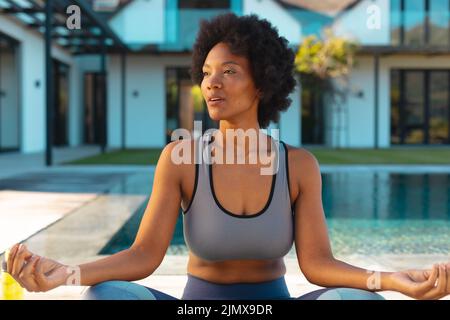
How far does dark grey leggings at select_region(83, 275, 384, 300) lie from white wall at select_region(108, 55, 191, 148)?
2018 centimetres

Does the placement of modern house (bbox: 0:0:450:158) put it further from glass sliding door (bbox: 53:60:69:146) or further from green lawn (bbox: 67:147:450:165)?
green lawn (bbox: 67:147:450:165)

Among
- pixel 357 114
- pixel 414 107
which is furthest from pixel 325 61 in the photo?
pixel 414 107

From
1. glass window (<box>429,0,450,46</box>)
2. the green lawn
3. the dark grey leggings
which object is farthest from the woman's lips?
glass window (<box>429,0,450,46</box>)

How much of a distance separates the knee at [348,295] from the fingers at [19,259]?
68cm

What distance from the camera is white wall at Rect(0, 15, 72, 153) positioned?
16656mm

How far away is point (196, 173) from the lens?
1.55m

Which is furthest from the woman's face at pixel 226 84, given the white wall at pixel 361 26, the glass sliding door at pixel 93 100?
the glass sliding door at pixel 93 100

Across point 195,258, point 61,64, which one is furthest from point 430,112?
point 195,258

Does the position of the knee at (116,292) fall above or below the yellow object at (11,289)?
above

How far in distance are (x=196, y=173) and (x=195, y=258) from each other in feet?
0.80

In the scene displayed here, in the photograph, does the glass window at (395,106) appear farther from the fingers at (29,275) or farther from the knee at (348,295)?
the fingers at (29,275)

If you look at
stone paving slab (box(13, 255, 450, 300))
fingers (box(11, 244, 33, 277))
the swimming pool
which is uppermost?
fingers (box(11, 244, 33, 277))

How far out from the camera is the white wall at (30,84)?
16.7 meters

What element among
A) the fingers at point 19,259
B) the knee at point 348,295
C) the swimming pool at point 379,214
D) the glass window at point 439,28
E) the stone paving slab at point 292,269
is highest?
the glass window at point 439,28
